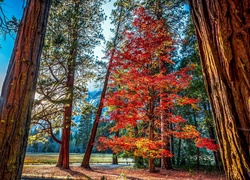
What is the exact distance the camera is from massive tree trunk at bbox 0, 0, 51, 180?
6.96 ft

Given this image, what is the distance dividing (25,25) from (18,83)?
93 cm

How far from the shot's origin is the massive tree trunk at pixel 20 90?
2121 millimetres

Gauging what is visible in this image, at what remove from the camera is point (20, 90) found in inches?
90.8

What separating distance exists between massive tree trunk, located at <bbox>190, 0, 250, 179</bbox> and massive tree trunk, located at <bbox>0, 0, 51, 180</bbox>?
234 centimetres

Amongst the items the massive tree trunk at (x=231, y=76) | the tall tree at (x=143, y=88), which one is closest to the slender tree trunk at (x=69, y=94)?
the tall tree at (x=143, y=88)

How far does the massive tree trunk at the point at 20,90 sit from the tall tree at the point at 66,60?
119 inches

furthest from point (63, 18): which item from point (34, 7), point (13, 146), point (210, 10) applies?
point (210, 10)

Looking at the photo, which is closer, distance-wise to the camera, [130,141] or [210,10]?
[210,10]

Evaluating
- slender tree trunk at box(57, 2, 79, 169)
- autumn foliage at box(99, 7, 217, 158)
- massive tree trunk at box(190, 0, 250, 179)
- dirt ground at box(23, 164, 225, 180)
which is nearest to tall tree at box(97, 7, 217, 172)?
autumn foliage at box(99, 7, 217, 158)

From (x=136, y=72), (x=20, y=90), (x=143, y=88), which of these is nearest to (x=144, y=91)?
(x=143, y=88)

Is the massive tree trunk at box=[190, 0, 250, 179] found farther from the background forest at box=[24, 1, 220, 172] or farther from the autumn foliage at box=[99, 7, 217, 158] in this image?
the background forest at box=[24, 1, 220, 172]

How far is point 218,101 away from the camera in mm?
991

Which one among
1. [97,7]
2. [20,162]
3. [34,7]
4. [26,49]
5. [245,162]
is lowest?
[20,162]

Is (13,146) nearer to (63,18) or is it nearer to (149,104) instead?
(149,104)
